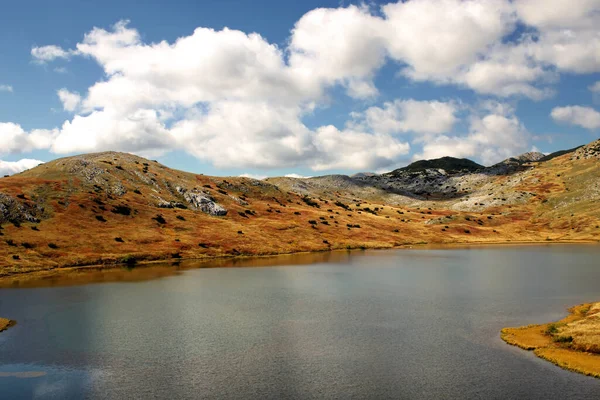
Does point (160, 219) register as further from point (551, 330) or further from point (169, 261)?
point (551, 330)

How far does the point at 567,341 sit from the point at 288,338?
27.7 m

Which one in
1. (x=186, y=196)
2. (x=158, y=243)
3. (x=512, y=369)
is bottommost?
(x=512, y=369)

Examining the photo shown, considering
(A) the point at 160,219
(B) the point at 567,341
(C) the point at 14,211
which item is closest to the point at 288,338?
(B) the point at 567,341

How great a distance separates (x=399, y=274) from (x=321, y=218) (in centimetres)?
9567

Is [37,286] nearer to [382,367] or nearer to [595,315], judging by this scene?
[382,367]

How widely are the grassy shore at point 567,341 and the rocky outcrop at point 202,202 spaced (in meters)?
132

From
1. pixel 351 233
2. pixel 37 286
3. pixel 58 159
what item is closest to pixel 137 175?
pixel 58 159

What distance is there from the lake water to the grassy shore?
1.50 m

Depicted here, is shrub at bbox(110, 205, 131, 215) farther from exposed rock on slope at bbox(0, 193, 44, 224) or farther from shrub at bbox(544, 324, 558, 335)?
shrub at bbox(544, 324, 558, 335)

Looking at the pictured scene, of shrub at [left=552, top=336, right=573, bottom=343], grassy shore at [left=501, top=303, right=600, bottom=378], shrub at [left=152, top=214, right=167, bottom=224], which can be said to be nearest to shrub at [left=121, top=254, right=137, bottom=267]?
shrub at [left=152, top=214, right=167, bottom=224]

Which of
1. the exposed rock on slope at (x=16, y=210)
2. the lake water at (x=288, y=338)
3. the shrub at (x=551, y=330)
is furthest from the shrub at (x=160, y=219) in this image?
the shrub at (x=551, y=330)

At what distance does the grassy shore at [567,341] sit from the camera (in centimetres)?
3544

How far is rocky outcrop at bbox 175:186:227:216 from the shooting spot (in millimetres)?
164875

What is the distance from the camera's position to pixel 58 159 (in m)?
177
